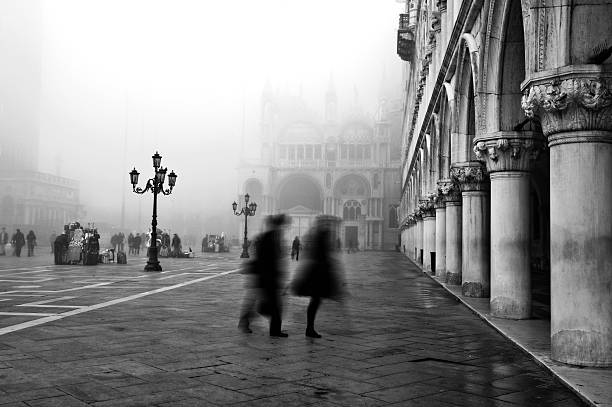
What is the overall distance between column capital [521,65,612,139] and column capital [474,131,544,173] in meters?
3.12

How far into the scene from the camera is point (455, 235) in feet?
51.0

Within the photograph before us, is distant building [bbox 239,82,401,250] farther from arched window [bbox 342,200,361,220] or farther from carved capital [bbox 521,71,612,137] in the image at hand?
carved capital [bbox 521,71,612,137]

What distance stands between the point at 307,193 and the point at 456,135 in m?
70.4

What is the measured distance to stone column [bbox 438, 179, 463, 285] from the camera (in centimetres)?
1539

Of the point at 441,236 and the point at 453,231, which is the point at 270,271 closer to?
the point at 453,231

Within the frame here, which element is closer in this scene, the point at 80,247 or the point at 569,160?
the point at 569,160

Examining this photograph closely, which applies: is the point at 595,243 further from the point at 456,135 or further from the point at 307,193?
the point at 307,193

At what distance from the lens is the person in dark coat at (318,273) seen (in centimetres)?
764

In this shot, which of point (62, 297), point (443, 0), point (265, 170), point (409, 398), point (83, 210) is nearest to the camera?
point (409, 398)

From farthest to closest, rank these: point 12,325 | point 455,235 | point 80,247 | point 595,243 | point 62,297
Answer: point 80,247 → point 455,235 → point 62,297 → point 12,325 → point 595,243

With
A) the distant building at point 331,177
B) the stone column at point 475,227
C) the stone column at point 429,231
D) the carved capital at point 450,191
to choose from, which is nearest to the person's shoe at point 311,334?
the stone column at point 475,227

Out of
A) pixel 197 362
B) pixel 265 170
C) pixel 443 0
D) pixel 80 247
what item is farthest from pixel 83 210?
pixel 197 362

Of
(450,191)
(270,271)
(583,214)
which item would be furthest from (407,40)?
(583,214)

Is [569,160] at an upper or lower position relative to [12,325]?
upper
